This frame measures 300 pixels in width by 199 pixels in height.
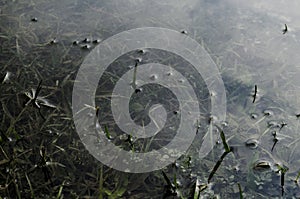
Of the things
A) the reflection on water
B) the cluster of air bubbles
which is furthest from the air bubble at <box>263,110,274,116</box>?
the cluster of air bubbles

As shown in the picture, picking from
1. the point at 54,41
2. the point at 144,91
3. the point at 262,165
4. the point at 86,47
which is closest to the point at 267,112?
the point at 262,165

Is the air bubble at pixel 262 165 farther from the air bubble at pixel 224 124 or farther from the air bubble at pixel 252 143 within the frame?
the air bubble at pixel 224 124

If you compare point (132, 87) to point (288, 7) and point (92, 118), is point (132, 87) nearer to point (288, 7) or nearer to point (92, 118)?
point (92, 118)

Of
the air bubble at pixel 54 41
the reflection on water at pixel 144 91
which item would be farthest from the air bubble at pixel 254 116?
the air bubble at pixel 54 41

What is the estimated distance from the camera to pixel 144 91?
1.86m

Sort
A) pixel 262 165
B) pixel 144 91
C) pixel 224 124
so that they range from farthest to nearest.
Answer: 1. pixel 144 91
2. pixel 224 124
3. pixel 262 165

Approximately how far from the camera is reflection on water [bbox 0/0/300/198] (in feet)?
4.86

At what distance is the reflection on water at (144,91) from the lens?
148 centimetres

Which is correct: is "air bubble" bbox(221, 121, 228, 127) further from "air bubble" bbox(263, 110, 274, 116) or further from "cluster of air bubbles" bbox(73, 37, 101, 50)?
"cluster of air bubbles" bbox(73, 37, 101, 50)

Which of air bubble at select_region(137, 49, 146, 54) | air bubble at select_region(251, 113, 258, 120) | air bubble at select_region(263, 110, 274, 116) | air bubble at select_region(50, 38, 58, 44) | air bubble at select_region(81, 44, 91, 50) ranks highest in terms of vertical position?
air bubble at select_region(137, 49, 146, 54)

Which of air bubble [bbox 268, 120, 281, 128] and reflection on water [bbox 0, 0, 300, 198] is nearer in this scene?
reflection on water [bbox 0, 0, 300, 198]

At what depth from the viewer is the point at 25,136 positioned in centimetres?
160

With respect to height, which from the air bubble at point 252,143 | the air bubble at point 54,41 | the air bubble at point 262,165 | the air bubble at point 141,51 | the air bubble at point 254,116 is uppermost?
the air bubble at point 141,51

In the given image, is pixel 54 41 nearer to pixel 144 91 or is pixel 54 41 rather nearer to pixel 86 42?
pixel 86 42
